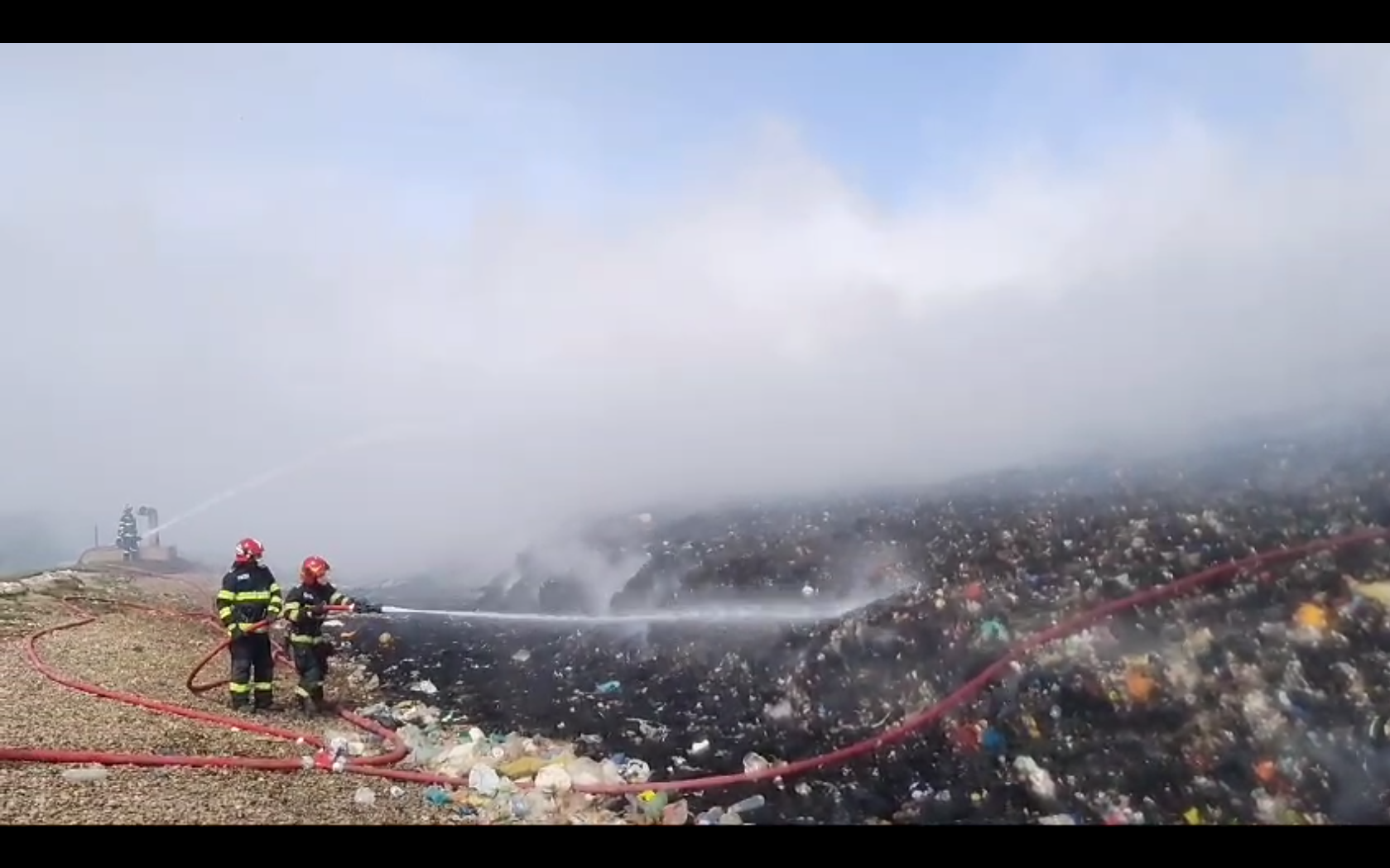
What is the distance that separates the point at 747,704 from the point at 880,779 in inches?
53.3

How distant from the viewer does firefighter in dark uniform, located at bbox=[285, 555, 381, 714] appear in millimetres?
6645

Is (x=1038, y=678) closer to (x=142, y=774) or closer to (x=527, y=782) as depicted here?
(x=527, y=782)

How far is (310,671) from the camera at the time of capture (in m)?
6.67

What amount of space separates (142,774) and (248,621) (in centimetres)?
215

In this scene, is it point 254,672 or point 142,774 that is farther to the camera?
point 254,672

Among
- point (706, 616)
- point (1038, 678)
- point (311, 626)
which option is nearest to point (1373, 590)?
point (1038, 678)

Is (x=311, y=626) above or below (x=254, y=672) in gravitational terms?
above

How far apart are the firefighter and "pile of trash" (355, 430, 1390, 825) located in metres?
1.19

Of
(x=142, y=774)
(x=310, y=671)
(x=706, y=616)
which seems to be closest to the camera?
(x=142, y=774)

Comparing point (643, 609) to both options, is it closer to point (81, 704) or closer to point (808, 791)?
point (808, 791)

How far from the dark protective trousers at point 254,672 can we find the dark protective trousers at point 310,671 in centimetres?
27

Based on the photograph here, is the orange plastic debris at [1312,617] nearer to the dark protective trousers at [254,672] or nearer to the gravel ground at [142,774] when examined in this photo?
the gravel ground at [142,774]

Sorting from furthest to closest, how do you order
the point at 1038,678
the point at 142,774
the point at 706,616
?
the point at 706,616
the point at 1038,678
the point at 142,774
